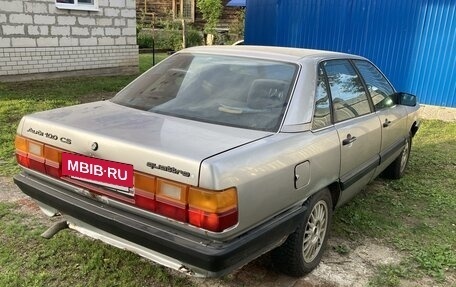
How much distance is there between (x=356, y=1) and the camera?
29.9ft

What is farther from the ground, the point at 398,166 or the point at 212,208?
the point at 212,208

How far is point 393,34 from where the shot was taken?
28.9 feet

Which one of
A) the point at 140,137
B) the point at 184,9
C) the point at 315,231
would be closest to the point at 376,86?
the point at 315,231

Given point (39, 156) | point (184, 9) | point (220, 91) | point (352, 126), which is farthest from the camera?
point (184, 9)

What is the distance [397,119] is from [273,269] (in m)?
2.21

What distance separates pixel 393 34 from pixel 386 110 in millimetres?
5463

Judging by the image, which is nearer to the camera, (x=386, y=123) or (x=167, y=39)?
(x=386, y=123)

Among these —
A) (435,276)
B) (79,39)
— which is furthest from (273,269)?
(79,39)

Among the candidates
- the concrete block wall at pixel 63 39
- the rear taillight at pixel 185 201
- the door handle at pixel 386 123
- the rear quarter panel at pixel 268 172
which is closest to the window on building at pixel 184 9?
the concrete block wall at pixel 63 39

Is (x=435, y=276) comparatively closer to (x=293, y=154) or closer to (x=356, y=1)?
(x=293, y=154)

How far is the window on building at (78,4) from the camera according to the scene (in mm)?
9594

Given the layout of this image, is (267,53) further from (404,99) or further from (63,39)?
(63,39)

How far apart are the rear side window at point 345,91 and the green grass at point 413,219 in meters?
0.99

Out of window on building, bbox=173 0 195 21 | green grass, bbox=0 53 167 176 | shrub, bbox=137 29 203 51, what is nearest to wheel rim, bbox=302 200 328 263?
green grass, bbox=0 53 167 176
